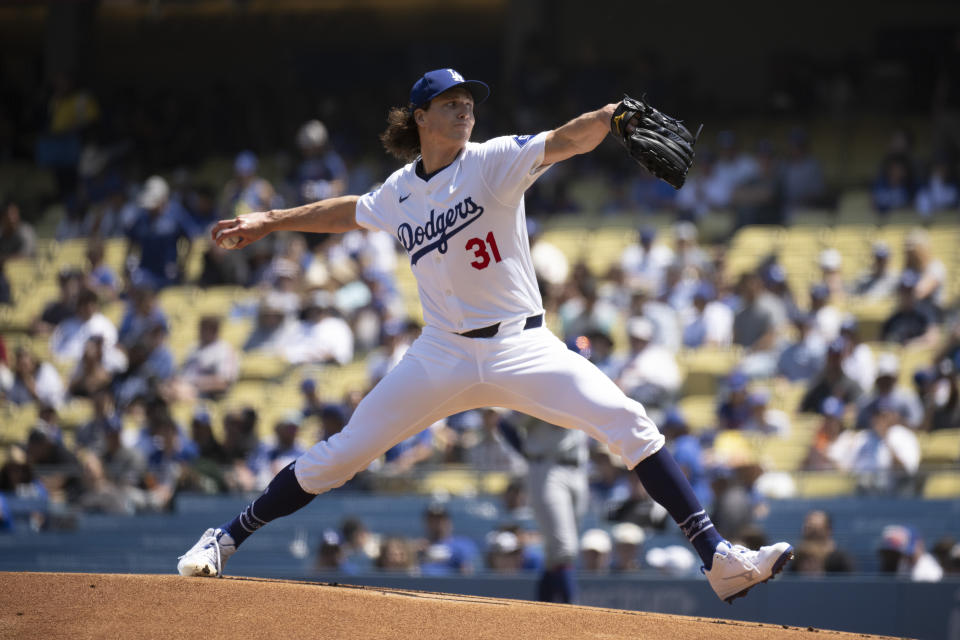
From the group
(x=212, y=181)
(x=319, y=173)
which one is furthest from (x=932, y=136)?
(x=212, y=181)

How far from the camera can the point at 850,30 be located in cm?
1563

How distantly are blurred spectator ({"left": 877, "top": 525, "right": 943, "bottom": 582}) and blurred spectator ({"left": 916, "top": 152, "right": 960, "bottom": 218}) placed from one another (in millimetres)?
4452

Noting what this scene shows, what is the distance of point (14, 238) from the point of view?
559 inches

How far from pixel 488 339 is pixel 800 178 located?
334 inches

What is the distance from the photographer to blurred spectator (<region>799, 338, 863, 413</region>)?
941cm

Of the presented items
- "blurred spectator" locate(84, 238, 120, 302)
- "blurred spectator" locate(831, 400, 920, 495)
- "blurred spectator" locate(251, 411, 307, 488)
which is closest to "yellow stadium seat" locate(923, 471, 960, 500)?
"blurred spectator" locate(831, 400, 920, 495)

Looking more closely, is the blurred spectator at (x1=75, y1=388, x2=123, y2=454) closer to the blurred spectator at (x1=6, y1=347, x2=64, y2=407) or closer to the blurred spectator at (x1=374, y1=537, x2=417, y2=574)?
the blurred spectator at (x1=6, y1=347, x2=64, y2=407)

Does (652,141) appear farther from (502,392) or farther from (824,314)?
(824,314)

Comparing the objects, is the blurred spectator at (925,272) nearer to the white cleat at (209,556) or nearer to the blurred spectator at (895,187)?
the blurred spectator at (895,187)

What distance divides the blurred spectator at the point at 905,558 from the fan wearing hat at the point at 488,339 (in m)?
3.66

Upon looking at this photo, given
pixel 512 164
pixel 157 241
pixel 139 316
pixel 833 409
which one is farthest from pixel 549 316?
pixel 512 164

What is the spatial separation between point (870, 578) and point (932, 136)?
6.85 metres

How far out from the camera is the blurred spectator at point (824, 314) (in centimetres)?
1003

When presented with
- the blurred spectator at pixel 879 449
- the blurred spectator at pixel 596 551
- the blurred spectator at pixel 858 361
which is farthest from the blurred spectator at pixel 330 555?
the blurred spectator at pixel 858 361
